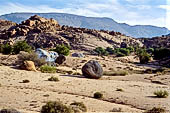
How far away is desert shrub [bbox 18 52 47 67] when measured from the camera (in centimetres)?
4238

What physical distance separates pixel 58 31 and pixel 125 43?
1361 inches

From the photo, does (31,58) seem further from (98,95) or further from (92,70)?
(98,95)

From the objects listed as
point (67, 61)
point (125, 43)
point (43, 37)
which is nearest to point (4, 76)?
point (67, 61)

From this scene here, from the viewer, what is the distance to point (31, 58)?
140ft

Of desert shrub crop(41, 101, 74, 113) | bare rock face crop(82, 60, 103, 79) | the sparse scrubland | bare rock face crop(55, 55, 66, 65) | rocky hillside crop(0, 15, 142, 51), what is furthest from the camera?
rocky hillside crop(0, 15, 142, 51)

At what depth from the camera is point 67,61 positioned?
56.7m

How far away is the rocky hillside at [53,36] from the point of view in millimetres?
118188

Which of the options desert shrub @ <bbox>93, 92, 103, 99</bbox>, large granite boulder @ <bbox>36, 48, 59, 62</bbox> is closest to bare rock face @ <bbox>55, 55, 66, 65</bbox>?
large granite boulder @ <bbox>36, 48, 59, 62</bbox>

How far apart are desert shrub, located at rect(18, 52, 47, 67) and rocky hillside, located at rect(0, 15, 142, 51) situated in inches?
2718

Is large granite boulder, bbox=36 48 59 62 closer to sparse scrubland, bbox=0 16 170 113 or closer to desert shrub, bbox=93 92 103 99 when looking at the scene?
sparse scrubland, bbox=0 16 170 113

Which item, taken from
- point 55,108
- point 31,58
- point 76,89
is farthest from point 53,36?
point 55,108

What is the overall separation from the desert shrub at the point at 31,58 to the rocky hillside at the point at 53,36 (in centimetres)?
6904

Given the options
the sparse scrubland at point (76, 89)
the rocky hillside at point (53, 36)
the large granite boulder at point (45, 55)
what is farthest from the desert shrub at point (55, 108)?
the rocky hillside at point (53, 36)

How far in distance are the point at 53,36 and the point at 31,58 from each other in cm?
7909
